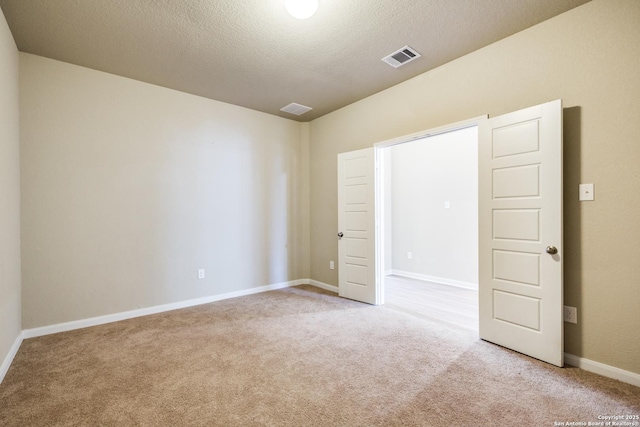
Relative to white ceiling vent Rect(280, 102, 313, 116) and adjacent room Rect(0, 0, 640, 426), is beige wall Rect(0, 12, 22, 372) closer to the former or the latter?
adjacent room Rect(0, 0, 640, 426)

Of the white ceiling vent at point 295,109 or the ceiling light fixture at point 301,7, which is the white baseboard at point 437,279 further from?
the ceiling light fixture at point 301,7

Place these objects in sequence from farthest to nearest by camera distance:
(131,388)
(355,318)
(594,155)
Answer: (355,318) → (594,155) → (131,388)

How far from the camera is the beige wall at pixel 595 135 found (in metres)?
2.10

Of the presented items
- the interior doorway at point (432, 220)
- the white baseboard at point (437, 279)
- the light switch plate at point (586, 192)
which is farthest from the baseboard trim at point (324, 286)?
the light switch plate at point (586, 192)

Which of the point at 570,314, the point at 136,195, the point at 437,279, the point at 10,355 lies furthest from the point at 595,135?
the point at 10,355

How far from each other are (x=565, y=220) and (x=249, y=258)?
379 cm

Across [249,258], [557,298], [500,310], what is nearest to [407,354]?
[500,310]

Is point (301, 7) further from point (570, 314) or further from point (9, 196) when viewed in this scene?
point (570, 314)

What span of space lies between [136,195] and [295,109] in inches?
98.4

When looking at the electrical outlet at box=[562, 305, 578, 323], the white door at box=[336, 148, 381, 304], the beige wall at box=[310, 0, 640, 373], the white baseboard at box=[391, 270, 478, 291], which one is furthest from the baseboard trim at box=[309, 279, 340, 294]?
the beige wall at box=[310, 0, 640, 373]

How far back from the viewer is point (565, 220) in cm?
239

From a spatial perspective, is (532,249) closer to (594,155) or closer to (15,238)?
(594,155)

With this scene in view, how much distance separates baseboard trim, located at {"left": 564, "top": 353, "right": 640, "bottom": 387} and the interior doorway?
5.39 feet

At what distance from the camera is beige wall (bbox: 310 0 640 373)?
2.10 m
